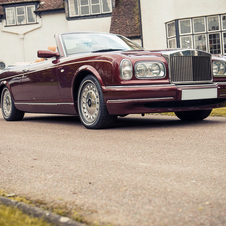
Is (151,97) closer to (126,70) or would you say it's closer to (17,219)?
(126,70)

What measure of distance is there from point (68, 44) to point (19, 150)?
3.01 metres

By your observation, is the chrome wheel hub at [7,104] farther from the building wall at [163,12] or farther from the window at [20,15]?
the window at [20,15]

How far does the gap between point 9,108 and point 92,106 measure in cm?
346

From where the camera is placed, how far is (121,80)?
19.9ft

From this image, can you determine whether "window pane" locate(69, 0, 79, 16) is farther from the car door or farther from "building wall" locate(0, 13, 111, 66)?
the car door

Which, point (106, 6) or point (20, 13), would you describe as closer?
point (106, 6)

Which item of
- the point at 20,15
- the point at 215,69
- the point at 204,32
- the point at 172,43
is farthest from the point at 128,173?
the point at 20,15

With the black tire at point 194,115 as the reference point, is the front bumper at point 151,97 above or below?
above

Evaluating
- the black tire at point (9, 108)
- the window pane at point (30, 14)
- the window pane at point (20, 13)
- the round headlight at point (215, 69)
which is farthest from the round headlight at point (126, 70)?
the window pane at point (20, 13)

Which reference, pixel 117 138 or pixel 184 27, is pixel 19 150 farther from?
pixel 184 27

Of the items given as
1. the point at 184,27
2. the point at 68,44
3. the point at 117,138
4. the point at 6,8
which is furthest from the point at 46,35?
the point at 117,138

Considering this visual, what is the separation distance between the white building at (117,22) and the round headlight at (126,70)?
15.8 meters

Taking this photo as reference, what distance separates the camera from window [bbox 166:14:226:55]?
20875 mm

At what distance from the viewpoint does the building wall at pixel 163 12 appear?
2077 centimetres
